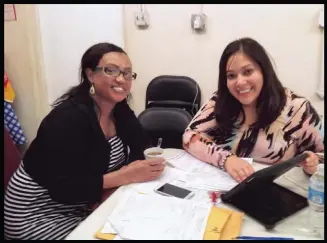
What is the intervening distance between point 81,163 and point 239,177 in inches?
24.7

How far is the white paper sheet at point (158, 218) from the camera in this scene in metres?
1.04

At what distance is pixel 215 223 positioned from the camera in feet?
3.59

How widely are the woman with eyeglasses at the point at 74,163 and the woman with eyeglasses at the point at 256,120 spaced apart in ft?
1.33

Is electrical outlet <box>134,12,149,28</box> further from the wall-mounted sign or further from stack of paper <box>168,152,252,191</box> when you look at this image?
stack of paper <box>168,152,252,191</box>

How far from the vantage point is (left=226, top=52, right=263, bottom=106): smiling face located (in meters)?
1.67

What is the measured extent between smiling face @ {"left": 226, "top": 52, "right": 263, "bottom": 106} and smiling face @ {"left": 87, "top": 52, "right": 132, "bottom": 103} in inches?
19.3

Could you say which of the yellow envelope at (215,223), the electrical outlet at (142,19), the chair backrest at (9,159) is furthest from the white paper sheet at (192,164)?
the electrical outlet at (142,19)

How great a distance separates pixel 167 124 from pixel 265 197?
1122 mm

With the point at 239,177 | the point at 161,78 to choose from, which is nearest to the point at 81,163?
the point at 239,177

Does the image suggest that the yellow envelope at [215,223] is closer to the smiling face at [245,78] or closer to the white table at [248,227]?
the white table at [248,227]

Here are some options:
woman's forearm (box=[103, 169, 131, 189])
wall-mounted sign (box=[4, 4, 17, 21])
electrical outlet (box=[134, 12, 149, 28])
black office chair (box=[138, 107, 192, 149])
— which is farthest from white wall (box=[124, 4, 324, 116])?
woman's forearm (box=[103, 169, 131, 189])

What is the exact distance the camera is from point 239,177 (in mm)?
1412

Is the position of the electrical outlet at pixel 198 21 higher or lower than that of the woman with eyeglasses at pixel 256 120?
higher

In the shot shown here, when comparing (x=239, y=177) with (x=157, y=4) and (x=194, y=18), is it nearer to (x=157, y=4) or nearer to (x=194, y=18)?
(x=194, y=18)
